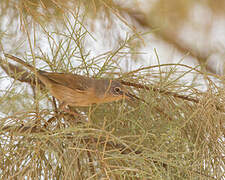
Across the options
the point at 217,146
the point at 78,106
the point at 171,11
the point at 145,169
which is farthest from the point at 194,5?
the point at 145,169

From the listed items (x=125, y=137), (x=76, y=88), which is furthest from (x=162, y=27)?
(x=125, y=137)

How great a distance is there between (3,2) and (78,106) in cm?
86

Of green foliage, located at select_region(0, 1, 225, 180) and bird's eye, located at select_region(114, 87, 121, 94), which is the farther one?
bird's eye, located at select_region(114, 87, 121, 94)

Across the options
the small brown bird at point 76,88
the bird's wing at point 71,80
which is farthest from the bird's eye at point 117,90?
the bird's wing at point 71,80

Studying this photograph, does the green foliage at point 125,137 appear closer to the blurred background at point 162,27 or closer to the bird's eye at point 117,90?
the bird's eye at point 117,90

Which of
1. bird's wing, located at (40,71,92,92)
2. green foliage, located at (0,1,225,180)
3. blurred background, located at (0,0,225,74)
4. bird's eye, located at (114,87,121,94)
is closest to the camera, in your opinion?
green foliage, located at (0,1,225,180)

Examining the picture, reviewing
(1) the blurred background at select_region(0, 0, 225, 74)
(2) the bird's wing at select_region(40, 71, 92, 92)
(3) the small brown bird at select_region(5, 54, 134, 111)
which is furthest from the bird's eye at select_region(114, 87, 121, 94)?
(1) the blurred background at select_region(0, 0, 225, 74)

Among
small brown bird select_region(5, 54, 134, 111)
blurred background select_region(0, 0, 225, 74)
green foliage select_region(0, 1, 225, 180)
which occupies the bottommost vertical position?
green foliage select_region(0, 1, 225, 180)

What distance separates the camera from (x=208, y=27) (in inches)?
138

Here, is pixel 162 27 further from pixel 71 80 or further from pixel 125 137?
pixel 125 137

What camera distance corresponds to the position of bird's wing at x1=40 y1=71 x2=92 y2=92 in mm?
1675

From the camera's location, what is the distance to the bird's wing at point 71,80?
1.67m

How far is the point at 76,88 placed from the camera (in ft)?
5.99

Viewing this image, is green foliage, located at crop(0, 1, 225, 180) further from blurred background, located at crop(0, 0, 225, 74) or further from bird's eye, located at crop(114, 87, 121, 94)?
blurred background, located at crop(0, 0, 225, 74)
